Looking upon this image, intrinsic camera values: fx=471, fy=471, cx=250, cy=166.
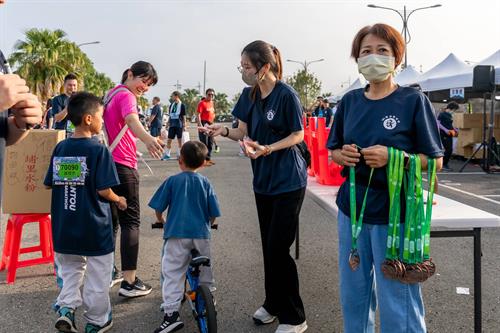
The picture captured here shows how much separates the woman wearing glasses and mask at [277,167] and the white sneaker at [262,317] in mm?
114

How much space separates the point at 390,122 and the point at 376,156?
0.62ft

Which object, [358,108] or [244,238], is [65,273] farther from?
[244,238]

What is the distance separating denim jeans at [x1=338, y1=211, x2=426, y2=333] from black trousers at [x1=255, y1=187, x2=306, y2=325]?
0.73 metres

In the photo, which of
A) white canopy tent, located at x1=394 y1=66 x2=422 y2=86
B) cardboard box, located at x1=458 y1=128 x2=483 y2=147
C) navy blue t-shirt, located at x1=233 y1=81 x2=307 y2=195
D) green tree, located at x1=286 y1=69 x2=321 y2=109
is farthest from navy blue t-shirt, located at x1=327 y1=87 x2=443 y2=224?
green tree, located at x1=286 y1=69 x2=321 y2=109

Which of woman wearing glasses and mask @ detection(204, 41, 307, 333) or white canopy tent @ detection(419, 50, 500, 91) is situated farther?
white canopy tent @ detection(419, 50, 500, 91)

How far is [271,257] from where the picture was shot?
3.28m

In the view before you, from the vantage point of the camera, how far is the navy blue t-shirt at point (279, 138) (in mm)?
3143

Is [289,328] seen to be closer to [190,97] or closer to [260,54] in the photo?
[260,54]

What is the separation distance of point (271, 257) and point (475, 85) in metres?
8.96

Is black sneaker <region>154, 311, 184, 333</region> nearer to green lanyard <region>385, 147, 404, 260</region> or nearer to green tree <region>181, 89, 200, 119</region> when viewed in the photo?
green lanyard <region>385, 147, 404, 260</region>

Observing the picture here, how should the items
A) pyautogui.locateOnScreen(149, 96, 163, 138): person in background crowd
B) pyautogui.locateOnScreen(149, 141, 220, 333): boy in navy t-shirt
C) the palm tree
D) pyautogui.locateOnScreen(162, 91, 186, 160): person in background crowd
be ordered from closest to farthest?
pyautogui.locateOnScreen(149, 141, 220, 333): boy in navy t-shirt
pyautogui.locateOnScreen(162, 91, 186, 160): person in background crowd
pyautogui.locateOnScreen(149, 96, 163, 138): person in background crowd
the palm tree

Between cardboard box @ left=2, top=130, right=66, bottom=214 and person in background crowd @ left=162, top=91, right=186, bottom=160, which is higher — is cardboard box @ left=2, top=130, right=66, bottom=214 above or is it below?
below

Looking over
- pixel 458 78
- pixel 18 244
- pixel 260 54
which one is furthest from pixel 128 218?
pixel 458 78

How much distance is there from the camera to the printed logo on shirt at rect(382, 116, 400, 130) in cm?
221
